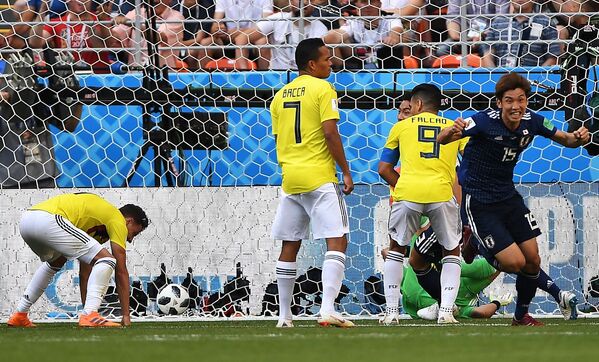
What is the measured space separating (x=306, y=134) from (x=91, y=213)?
6.74 feet

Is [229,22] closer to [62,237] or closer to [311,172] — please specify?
[62,237]

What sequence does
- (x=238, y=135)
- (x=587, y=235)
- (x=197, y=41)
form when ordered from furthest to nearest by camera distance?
(x=197, y=41)
(x=238, y=135)
(x=587, y=235)

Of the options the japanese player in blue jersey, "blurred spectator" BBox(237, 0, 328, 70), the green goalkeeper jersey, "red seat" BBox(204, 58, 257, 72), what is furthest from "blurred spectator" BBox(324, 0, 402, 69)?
the japanese player in blue jersey

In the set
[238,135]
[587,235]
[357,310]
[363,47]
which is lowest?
[357,310]

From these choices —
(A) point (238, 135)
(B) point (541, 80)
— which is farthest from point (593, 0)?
(A) point (238, 135)

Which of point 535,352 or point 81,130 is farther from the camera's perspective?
point 81,130

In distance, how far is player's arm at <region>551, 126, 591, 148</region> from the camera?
811 centimetres

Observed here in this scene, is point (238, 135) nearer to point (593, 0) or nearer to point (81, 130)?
point (81, 130)

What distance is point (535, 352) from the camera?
5445mm

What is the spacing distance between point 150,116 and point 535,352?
6.85 m

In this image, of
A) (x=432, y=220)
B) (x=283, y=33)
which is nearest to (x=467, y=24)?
(x=283, y=33)

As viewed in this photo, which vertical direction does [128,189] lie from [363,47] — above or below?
below

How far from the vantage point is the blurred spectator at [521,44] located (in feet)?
39.3

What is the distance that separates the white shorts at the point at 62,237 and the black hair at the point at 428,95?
2.78m
